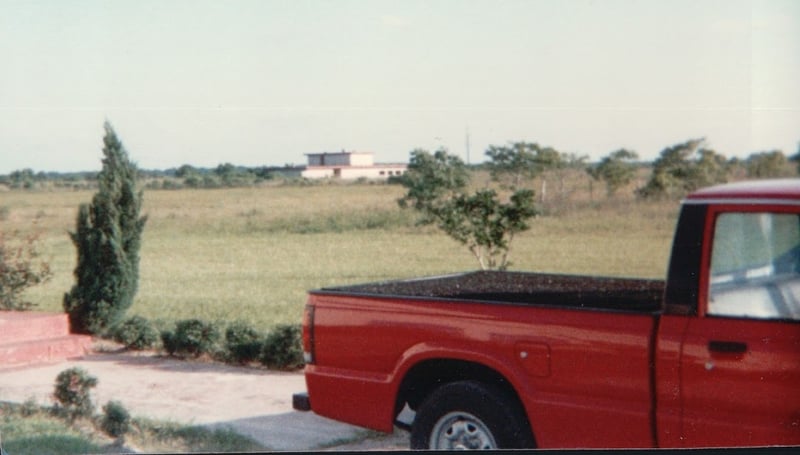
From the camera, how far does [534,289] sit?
21.3ft

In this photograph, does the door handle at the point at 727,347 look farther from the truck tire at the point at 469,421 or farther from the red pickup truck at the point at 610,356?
the truck tire at the point at 469,421

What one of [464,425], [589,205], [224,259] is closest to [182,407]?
[464,425]

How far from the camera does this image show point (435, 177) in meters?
11.7

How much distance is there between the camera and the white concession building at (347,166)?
14.0 metres

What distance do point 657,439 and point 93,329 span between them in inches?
366

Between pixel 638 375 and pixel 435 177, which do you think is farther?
pixel 435 177

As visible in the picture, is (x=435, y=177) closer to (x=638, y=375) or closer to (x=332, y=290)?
(x=332, y=290)

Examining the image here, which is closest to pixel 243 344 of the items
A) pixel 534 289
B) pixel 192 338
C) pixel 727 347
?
pixel 192 338

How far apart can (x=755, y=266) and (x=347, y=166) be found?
11023 mm

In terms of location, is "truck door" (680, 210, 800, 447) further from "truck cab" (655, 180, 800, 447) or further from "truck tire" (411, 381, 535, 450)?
"truck tire" (411, 381, 535, 450)

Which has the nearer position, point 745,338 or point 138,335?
point 745,338

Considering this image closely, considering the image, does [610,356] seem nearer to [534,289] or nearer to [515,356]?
[515,356]

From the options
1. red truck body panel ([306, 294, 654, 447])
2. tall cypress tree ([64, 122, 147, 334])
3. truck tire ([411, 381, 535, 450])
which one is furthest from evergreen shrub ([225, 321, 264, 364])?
truck tire ([411, 381, 535, 450])

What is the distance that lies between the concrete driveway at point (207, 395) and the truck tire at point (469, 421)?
1.75 m
